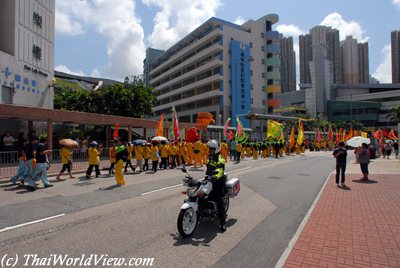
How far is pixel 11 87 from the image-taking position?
2189cm

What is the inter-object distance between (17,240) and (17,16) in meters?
22.6

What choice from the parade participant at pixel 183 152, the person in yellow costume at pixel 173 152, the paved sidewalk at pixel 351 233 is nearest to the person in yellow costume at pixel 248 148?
the parade participant at pixel 183 152

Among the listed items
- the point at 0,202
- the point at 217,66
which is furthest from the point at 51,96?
the point at 217,66

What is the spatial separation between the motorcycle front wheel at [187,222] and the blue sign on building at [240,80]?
54666mm

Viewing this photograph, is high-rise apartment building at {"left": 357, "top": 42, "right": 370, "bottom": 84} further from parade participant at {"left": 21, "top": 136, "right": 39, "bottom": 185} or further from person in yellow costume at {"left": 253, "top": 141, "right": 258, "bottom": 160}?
parade participant at {"left": 21, "top": 136, "right": 39, "bottom": 185}

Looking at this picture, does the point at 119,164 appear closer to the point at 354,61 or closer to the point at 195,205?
the point at 195,205

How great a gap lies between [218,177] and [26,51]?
2325 centimetres

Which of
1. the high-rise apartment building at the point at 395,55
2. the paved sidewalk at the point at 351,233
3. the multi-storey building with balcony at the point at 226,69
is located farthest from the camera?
the high-rise apartment building at the point at 395,55

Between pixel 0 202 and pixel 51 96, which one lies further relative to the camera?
pixel 51 96

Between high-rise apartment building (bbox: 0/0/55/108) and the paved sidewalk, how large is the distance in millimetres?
21287

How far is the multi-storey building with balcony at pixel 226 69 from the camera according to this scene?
61.2 metres

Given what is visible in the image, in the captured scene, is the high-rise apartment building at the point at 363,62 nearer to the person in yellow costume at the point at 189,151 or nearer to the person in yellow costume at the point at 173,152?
the person in yellow costume at the point at 189,151

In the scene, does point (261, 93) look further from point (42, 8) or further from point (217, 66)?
point (42, 8)

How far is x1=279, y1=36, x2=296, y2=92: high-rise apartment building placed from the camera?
4946 inches
